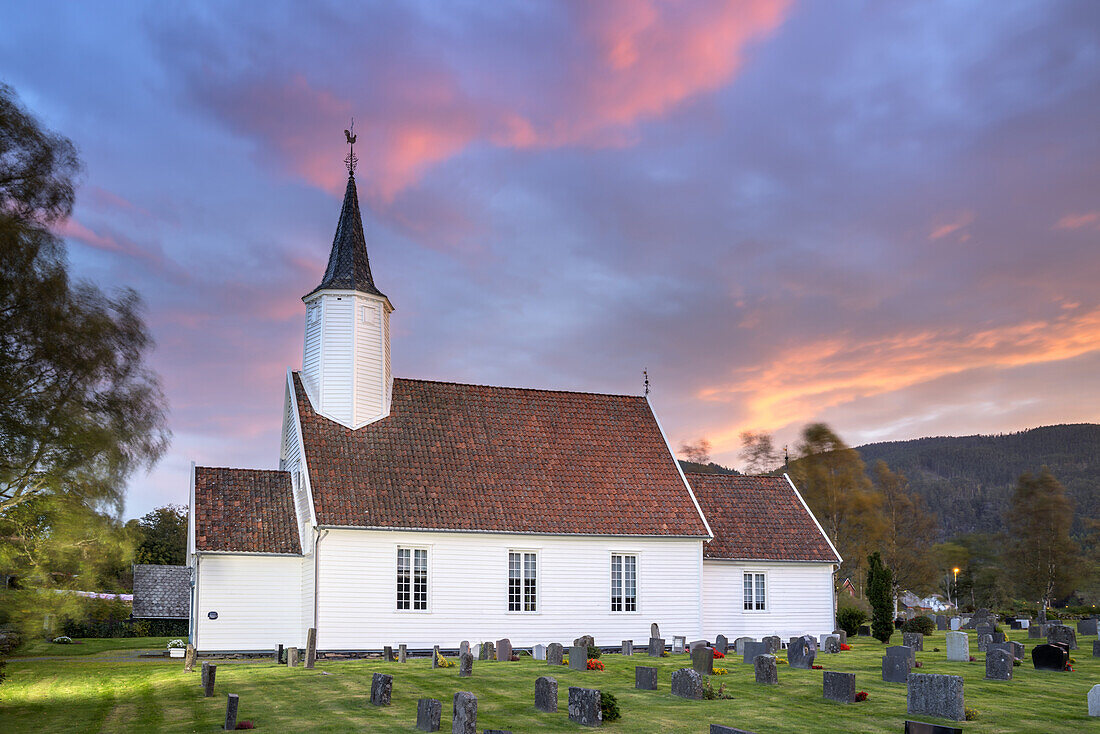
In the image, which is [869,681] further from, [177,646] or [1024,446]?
[1024,446]

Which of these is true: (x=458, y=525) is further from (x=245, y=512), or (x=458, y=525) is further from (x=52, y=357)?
(x=52, y=357)

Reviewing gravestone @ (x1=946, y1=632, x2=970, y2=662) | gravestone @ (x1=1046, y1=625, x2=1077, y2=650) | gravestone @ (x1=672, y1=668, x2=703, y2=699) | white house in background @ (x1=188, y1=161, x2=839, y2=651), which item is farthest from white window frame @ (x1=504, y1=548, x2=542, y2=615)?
gravestone @ (x1=1046, y1=625, x2=1077, y2=650)

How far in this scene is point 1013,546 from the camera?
74.3m

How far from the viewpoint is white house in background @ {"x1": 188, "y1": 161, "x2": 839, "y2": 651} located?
29969 millimetres

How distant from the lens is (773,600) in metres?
36.2

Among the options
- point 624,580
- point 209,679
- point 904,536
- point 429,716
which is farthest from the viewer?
point 904,536

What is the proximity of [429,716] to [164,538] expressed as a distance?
62618 millimetres

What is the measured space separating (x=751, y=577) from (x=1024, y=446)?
12969 cm

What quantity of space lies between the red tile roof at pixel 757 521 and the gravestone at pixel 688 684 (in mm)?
15540

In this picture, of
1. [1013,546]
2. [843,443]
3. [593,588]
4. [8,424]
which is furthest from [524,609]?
[1013,546]

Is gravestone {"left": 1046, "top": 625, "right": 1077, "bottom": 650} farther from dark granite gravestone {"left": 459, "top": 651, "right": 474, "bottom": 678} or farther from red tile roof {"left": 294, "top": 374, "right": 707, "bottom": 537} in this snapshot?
dark granite gravestone {"left": 459, "top": 651, "right": 474, "bottom": 678}

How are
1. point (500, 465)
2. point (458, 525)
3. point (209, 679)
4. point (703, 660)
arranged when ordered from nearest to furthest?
point (209, 679) < point (703, 660) < point (458, 525) < point (500, 465)

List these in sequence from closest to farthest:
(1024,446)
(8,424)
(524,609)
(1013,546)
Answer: (8,424)
(524,609)
(1013,546)
(1024,446)

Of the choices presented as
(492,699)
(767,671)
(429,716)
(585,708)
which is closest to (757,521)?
(767,671)
